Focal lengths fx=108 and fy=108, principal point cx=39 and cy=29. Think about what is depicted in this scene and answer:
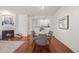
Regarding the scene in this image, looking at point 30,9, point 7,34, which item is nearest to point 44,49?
point 30,9

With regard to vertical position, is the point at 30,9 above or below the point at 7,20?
above

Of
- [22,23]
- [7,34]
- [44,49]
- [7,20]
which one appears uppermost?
[7,20]

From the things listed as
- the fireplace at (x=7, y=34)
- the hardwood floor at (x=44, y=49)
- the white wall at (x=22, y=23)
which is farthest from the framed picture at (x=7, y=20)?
the hardwood floor at (x=44, y=49)

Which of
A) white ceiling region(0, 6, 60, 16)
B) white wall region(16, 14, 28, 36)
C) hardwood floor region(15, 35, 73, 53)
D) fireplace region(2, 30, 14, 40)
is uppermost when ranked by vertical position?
white ceiling region(0, 6, 60, 16)

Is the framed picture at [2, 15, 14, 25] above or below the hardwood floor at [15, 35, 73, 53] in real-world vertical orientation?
above

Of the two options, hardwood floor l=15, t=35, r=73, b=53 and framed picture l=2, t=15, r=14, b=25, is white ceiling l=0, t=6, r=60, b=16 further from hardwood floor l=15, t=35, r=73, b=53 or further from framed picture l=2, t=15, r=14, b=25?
hardwood floor l=15, t=35, r=73, b=53

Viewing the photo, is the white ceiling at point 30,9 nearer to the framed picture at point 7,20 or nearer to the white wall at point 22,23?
the framed picture at point 7,20

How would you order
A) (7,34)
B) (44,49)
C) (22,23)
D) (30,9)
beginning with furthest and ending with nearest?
(22,23), (7,34), (30,9), (44,49)

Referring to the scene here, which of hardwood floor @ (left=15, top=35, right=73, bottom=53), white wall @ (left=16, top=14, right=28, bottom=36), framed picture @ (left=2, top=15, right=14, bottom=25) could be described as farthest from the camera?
white wall @ (left=16, top=14, right=28, bottom=36)

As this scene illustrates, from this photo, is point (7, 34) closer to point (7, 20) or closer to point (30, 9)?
point (7, 20)

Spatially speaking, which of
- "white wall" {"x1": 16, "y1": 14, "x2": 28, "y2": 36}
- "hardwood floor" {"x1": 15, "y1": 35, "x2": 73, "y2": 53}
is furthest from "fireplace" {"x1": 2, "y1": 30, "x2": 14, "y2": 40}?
"hardwood floor" {"x1": 15, "y1": 35, "x2": 73, "y2": 53}
